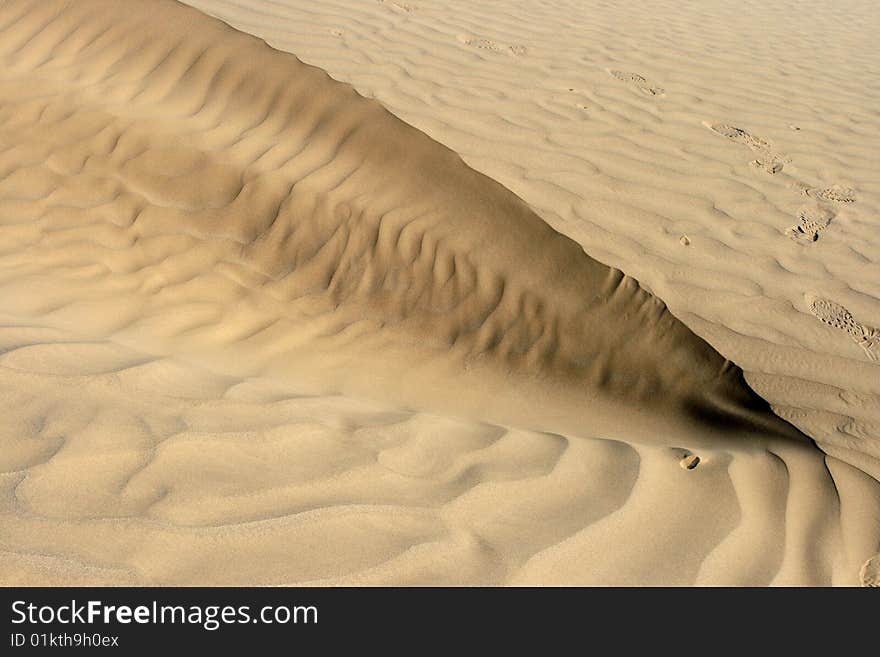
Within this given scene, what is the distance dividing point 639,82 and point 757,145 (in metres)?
1.26

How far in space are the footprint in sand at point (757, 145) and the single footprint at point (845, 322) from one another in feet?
5.15

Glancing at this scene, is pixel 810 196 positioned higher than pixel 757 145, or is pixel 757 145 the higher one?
pixel 757 145

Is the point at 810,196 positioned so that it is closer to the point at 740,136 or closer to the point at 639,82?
the point at 740,136

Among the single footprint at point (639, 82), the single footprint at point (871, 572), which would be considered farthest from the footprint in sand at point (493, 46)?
the single footprint at point (871, 572)

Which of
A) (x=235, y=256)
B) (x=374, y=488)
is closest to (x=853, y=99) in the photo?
(x=235, y=256)

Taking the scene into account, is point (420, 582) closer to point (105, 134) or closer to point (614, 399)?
point (614, 399)

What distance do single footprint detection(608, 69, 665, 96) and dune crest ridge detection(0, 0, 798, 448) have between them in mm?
3276

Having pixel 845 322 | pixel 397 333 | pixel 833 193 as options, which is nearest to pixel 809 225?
pixel 833 193

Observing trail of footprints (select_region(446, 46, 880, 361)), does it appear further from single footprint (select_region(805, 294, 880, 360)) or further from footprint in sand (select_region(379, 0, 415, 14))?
footprint in sand (select_region(379, 0, 415, 14))

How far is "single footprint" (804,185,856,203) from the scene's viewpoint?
4578 mm

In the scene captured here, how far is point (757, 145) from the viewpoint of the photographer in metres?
5.21

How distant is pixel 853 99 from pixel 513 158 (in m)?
3.69

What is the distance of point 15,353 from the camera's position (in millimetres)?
2377
